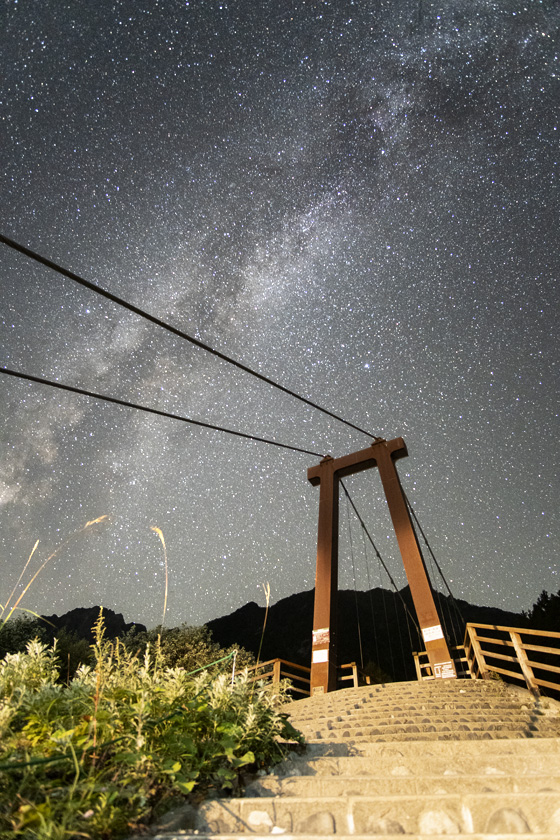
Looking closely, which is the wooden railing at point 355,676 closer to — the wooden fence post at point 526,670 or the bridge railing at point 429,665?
the bridge railing at point 429,665

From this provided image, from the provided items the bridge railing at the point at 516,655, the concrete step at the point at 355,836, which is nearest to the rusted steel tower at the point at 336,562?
the bridge railing at the point at 516,655

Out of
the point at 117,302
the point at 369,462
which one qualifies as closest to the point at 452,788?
the point at 117,302

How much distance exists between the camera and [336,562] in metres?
12.1

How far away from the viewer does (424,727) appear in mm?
4133

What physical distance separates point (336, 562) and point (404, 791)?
10.1m

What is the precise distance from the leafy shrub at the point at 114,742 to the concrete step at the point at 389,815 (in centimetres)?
23

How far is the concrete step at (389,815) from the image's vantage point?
6.17 feet

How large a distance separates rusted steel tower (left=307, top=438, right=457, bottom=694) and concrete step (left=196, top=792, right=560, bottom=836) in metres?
8.46

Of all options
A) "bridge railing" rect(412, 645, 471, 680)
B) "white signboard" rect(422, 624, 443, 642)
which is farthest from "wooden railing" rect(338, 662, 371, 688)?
"white signboard" rect(422, 624, 443, 642)

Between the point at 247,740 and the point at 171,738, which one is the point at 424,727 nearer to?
the point at 247,740

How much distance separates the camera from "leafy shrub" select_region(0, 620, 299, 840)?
5.66 feet

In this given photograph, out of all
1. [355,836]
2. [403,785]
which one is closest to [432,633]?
[403,785]

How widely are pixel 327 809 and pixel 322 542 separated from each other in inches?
409

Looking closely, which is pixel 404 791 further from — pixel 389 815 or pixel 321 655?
pixel 321 655
